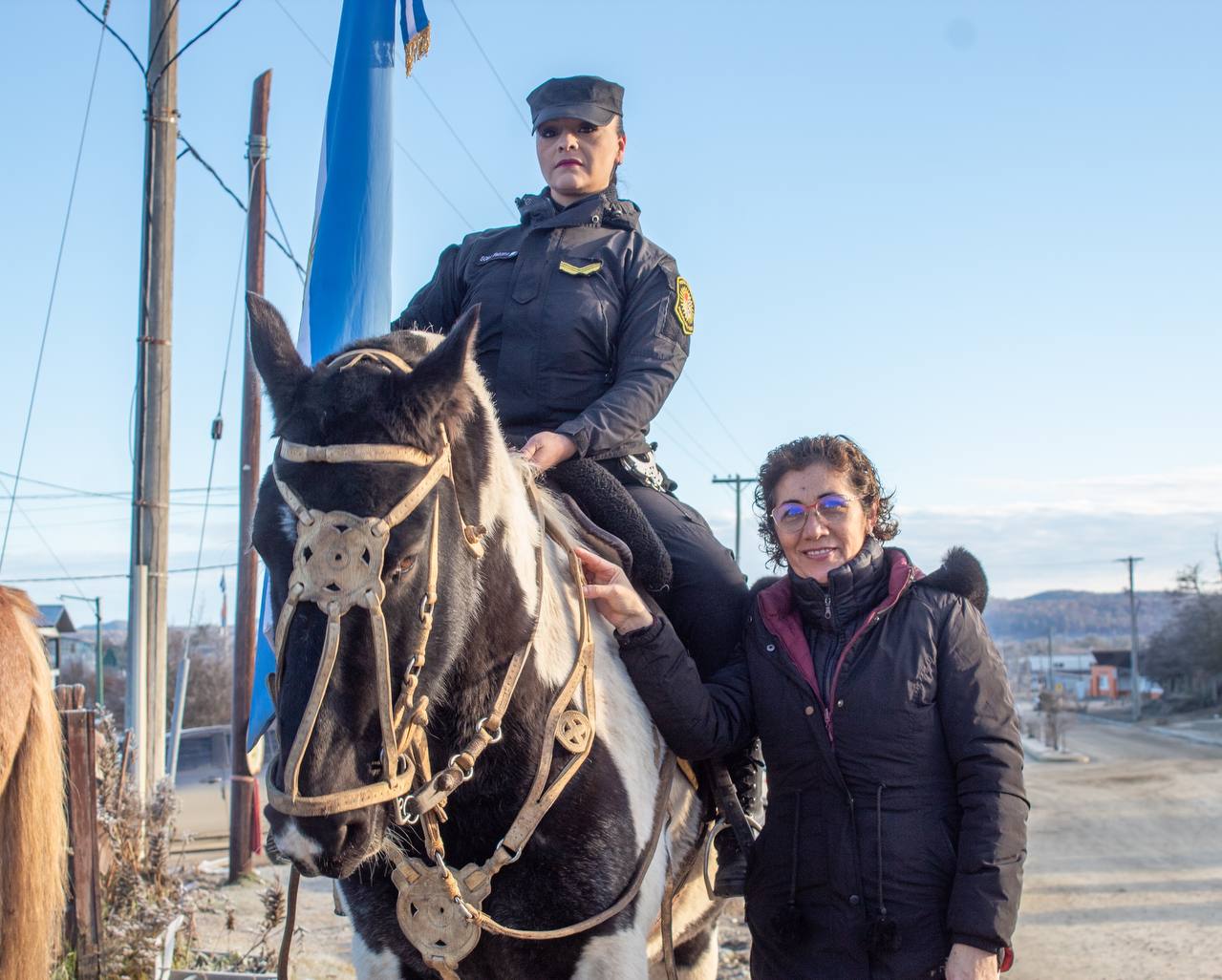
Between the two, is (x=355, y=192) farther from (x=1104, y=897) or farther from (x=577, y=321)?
(x=1104, y=897)

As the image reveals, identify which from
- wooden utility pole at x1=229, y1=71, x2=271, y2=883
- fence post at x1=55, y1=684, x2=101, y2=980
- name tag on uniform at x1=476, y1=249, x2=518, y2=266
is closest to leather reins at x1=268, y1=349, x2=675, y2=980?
name tag on uniform at x1=476, y1=249, x2=518, y2=266

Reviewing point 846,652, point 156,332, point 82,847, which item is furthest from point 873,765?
point 156,332

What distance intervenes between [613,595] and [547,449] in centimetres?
48

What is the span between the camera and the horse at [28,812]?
141 inches

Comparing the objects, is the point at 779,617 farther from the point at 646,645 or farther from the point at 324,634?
the point at 324,634

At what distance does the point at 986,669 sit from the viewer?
3020 mm

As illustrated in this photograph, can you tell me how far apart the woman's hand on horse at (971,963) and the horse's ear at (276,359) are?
2.09 m

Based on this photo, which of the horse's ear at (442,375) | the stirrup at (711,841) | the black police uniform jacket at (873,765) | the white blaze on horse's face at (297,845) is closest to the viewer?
the white blaze on horse's face at (297,845)

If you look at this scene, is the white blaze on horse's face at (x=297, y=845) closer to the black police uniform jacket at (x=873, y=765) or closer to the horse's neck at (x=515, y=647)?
the horse's neck at (x=515, y=647)

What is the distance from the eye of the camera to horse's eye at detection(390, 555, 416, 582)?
2.18 meters

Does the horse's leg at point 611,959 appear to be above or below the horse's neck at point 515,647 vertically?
below

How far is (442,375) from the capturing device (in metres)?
2.35

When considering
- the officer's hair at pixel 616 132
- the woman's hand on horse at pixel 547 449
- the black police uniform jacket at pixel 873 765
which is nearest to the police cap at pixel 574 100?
the officer's hair at pixel 616 132

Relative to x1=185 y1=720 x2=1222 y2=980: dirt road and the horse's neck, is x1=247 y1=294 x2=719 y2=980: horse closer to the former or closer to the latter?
the horse's neck
